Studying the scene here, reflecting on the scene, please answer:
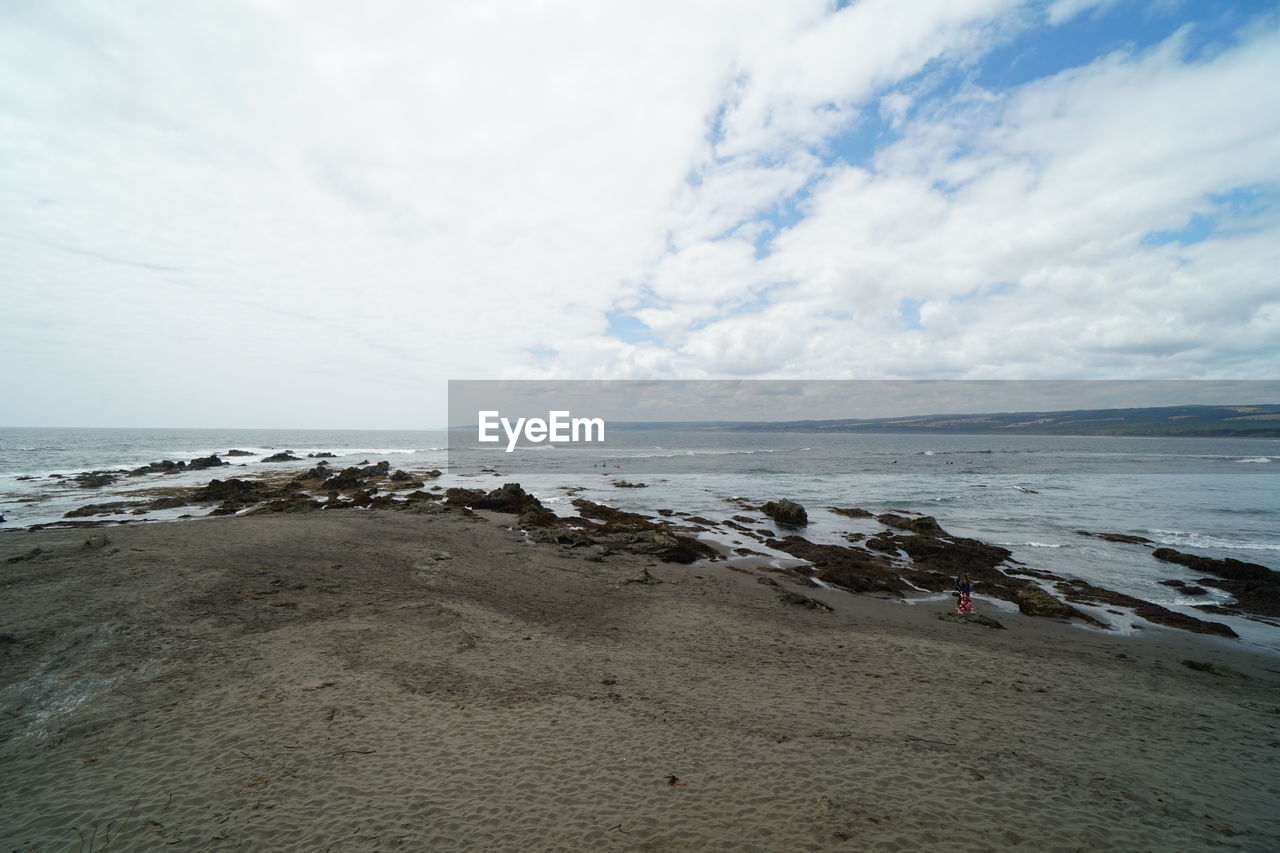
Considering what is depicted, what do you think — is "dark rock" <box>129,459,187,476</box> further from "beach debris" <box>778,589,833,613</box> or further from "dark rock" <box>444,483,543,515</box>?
"beach debris" <box>778,589,833,613</box>

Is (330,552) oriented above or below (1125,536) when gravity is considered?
above

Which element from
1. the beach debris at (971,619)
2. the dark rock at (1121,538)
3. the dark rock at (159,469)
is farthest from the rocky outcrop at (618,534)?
the dark rock at (159,469)

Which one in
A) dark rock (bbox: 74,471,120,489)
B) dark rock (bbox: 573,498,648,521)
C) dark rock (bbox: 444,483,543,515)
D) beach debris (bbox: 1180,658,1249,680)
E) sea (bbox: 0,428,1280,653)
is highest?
dark rock (bbox: 74,471,120,489)

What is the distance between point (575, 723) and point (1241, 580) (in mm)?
30253

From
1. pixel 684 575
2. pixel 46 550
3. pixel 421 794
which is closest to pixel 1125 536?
pixel 684 575

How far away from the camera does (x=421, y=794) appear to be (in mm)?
7285

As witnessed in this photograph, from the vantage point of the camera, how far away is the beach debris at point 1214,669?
13117mm

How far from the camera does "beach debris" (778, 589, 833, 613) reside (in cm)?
1802

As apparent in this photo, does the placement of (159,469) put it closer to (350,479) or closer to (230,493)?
(350,479)

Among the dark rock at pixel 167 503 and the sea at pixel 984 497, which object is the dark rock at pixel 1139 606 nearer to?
the sea at pixel 984 497

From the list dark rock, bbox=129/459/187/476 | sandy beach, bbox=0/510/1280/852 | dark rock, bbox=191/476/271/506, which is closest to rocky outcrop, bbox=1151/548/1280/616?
sandy beach, bbox=0/510/1280/852

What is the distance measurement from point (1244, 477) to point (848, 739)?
8967 centimetres

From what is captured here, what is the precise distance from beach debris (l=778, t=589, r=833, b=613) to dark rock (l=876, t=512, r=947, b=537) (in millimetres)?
16349

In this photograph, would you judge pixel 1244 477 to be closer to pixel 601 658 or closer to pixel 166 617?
pixel 601 658
